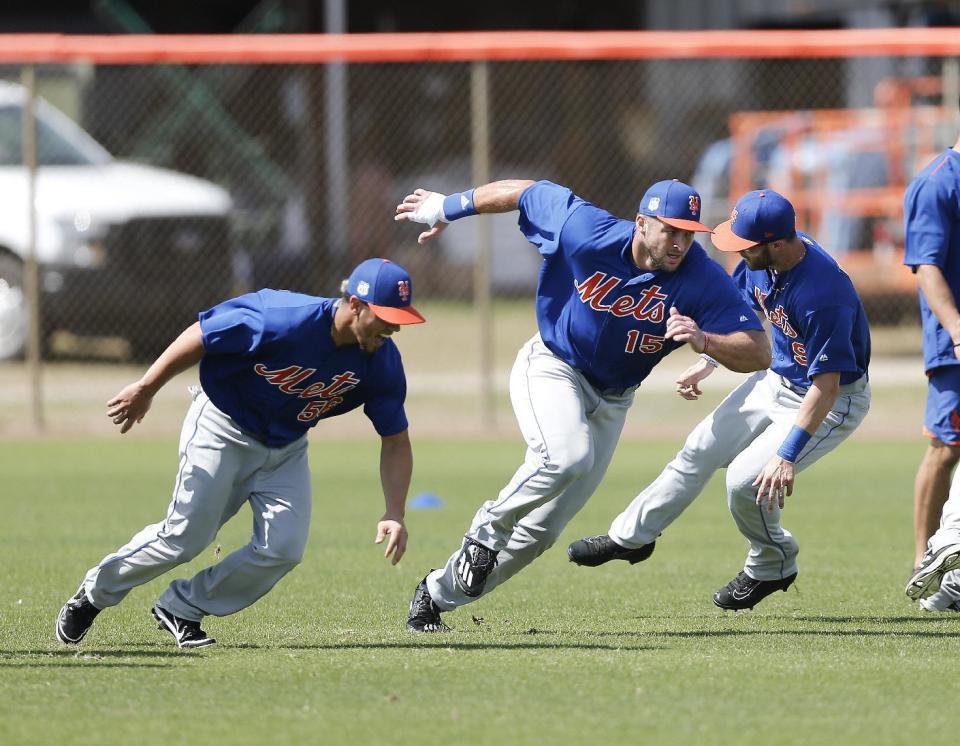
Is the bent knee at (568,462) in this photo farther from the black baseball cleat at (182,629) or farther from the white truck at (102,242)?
the white truck at (102,242)

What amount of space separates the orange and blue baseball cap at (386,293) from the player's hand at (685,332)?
96 cm

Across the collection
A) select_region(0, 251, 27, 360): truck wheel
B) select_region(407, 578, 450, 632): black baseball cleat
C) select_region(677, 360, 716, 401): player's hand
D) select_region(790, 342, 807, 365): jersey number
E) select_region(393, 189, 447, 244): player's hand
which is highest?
select_region(393, 189, 447, 244): player's hand

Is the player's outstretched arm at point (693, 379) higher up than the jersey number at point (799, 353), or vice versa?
the jersey number at point (799, 353)

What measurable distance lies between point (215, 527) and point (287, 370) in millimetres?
675

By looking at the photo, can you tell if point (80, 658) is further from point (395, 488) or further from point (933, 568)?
point (933, 568)

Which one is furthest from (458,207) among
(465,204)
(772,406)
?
(772,406)

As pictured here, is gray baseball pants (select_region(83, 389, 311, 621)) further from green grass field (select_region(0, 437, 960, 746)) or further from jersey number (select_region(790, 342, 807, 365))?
Result: jersey number (select_region(790, 342, 807, 365))

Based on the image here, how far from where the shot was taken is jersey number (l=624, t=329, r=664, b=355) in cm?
653

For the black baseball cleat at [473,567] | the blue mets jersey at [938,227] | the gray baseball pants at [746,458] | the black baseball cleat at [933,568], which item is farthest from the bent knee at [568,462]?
the blue mets jersey at [938,227]

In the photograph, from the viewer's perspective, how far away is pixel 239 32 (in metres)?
25.4

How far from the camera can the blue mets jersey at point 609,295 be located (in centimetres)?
646

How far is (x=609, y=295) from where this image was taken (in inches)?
256

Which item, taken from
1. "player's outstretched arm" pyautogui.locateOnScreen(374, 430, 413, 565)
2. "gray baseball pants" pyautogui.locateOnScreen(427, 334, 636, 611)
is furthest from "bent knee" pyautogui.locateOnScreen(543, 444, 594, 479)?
"player's outstretched arm" pyautogui.locateOnScreen(374, 430, 413, 565)

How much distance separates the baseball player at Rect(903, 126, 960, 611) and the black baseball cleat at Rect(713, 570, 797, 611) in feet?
1.91
